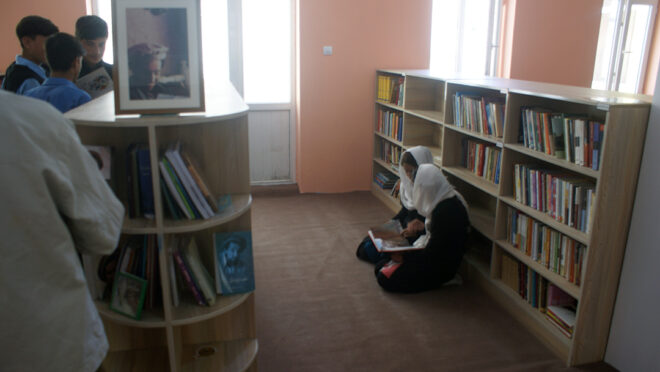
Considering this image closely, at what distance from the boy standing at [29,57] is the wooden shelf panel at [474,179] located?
2955 mm

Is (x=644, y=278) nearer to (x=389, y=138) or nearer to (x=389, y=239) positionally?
(x=389, y=239)

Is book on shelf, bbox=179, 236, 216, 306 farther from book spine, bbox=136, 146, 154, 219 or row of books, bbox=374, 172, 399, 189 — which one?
row of books, bbox=374, 172, 399, 189

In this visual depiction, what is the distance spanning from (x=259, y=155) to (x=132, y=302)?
390 centimetres

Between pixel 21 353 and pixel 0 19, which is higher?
pixel 0 19

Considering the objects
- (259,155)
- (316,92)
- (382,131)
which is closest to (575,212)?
(382,131)

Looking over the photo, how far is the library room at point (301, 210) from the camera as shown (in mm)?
1274

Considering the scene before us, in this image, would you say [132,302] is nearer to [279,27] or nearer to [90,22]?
[90,22]

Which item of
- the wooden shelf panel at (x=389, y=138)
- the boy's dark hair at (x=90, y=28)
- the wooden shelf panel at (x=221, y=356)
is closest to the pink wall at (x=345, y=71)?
the wooden shelf panel at (x=389, y=138)

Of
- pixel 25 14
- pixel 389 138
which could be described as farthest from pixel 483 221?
pixel 25 14

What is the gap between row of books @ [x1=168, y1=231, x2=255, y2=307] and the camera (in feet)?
6.48

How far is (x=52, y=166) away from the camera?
3.81 feet

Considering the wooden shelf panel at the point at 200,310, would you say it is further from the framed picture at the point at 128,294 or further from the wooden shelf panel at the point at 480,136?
the wooden shelf panel at the point at 480,136

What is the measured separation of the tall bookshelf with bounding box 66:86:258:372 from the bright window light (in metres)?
3.08

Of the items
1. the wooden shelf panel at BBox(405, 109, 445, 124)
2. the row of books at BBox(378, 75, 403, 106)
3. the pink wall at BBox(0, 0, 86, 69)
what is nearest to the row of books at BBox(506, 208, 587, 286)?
the wooden shelf panel at BBox(405, 109, 445, 124)
